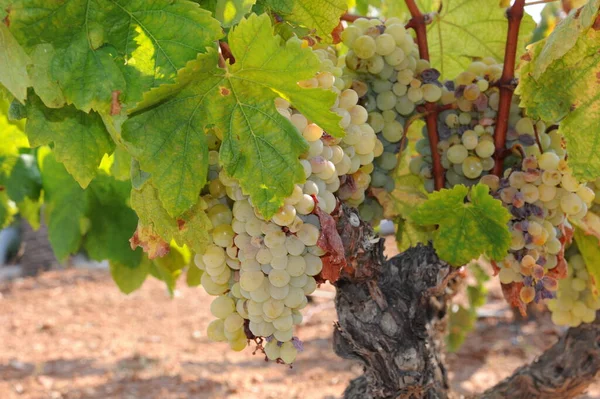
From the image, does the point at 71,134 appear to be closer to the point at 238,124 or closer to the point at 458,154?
the point at 238,124

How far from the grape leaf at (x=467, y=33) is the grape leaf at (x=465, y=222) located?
41 centimetres

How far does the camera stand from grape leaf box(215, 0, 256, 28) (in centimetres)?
112

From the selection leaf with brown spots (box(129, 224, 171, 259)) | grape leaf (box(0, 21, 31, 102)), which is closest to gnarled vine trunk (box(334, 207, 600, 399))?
leaf with brown spots (box(129, 224, 171, 259))

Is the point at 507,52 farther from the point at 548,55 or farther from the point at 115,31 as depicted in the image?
the point at 115,31

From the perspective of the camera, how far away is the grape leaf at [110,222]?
183 cm

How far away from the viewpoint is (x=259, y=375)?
3381 mm

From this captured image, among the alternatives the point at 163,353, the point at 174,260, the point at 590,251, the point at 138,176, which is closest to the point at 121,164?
the point at 138,176

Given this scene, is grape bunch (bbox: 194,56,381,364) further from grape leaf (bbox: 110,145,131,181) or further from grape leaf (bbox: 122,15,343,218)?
grape leaf (bbox: 110,145,131,181)

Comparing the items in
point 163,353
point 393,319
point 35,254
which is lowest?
point 163,353

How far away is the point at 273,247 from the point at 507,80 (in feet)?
1.82

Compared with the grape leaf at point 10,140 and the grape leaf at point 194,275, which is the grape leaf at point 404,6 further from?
the grape leaf at point 10,140

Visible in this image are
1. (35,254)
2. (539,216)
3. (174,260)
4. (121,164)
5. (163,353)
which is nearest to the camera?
(539,216)

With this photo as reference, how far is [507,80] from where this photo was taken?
1.21m

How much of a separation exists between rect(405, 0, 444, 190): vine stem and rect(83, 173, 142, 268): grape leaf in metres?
0.87
